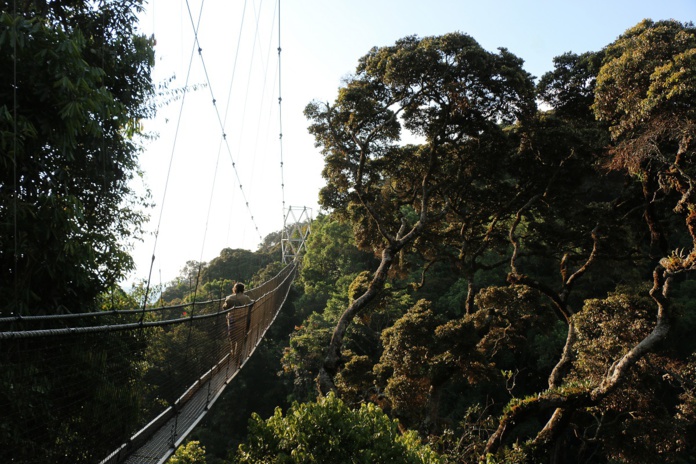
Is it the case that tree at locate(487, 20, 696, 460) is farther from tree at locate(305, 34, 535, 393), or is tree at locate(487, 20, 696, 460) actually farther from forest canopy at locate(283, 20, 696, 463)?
tree at locate(305, 34, 535, 393)

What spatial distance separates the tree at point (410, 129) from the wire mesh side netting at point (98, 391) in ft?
8.56

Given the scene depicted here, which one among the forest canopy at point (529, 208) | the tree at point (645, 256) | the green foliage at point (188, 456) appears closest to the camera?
the tree at point (645, 256)

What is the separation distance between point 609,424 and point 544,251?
264cm

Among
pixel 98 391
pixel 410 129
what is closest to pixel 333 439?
pixel 98 391

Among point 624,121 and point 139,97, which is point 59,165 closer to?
point 139,97

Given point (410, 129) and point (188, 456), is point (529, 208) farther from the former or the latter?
point (188, 456)

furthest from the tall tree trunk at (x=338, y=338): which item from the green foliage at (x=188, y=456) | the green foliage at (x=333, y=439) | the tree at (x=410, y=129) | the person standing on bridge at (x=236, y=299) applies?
the green foliage at (x=188, y=456)

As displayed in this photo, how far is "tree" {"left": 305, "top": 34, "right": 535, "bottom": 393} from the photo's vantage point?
21.7 feet

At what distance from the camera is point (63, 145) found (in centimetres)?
308

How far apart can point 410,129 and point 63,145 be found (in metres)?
5.33

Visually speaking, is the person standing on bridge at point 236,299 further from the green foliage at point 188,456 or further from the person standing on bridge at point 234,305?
the green foliage at point 188,456

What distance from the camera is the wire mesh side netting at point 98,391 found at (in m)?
2.54

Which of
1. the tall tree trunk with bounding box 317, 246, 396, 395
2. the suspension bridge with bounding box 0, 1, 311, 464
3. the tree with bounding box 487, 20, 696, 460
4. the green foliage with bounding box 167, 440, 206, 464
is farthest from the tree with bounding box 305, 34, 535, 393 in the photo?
the green foliage with bounding box 167, 440, 206, 464

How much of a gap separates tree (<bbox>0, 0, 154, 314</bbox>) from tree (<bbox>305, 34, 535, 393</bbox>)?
3.24m
